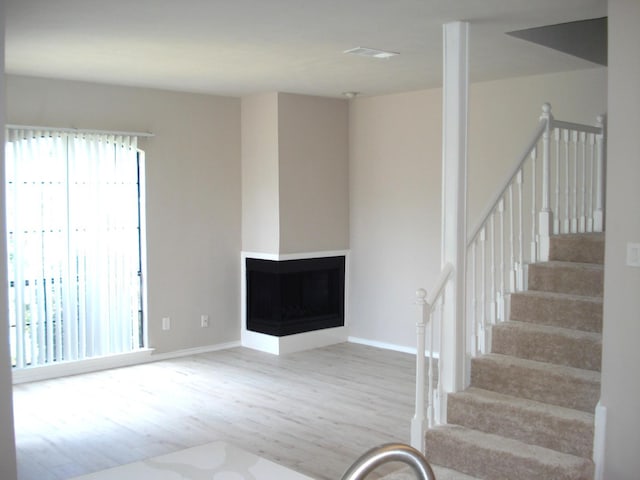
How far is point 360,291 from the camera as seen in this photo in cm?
790

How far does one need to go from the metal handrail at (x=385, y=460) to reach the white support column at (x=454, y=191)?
282cm

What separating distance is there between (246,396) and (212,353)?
1652 mm

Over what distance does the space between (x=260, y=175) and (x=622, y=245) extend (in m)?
4.55

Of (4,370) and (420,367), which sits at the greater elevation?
(4,370)

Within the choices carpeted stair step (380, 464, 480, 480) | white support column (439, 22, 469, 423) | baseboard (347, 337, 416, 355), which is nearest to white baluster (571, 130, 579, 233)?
white support column (439, 22, 469, 423)

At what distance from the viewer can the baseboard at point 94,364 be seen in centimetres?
621

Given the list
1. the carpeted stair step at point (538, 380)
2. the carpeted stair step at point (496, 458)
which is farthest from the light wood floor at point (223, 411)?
the carpeted stair step at point (538, 380)

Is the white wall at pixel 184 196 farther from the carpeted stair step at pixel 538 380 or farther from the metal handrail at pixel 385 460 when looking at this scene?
the metal handrail at pixel 385 460

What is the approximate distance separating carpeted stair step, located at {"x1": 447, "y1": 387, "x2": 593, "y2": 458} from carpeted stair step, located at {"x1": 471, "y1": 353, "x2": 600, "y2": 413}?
53mm

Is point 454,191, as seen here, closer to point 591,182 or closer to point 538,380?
point 538,380

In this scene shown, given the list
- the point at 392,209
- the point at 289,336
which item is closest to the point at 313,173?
the point at 392,209

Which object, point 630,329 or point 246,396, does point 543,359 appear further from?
point 246,396

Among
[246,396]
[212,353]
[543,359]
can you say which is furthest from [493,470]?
[212,353]

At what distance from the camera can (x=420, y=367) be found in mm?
4105
